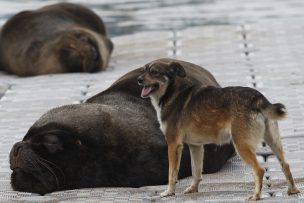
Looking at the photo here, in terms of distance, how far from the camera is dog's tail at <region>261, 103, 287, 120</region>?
6.55 metres

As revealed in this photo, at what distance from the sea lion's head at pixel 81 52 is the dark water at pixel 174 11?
3094mm

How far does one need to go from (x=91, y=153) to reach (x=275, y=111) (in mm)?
1700

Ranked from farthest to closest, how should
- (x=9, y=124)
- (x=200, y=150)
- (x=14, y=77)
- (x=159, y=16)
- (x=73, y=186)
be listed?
(x=159, y=16) → (x=14, y=77) → (x=9, y=124) → (x=73, y=186) → (x=200, y=150)

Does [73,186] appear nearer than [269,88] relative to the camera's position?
Yes

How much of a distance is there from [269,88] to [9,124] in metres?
2.72

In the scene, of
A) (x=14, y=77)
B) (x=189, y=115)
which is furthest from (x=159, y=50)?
(x=189, y=115)

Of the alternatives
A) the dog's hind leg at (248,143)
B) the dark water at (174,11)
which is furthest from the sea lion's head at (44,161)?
the dark water at (174,11)

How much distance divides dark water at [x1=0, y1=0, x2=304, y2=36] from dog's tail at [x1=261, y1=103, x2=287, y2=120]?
404 inches

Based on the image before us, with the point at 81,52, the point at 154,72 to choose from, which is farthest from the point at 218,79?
the point at 154,72

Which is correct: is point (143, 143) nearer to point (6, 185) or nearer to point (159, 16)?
point (6, 185)

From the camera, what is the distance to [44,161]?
7.75 m

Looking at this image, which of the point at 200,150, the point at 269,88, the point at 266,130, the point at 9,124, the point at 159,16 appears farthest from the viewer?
the point at 159,16

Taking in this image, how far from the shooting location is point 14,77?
13.8 m

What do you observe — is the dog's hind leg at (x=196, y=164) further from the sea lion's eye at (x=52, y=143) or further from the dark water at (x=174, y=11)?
the dark water at (x=174, y=11)
